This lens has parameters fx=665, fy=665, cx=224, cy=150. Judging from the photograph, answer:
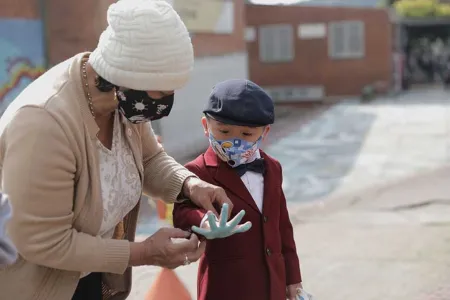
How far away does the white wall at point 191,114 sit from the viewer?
426 inches

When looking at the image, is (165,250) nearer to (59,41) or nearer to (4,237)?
(4,237)

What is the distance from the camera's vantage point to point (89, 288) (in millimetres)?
2338

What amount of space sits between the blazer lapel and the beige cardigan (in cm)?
61

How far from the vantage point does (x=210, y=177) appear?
2596 millimetres

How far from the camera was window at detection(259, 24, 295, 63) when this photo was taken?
22.4 m

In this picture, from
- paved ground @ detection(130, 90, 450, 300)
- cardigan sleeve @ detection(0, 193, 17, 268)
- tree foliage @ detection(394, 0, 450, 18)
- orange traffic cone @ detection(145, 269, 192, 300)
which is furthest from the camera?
tree foliage @ detection(394, 0, 450, 18)

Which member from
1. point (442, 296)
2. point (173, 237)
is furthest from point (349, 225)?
point (173, 237)

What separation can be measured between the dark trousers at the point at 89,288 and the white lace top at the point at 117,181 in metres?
0.19

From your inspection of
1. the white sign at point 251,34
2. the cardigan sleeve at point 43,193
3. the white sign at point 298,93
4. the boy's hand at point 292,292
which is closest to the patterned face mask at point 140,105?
the cardigan sleeve at point 43,193

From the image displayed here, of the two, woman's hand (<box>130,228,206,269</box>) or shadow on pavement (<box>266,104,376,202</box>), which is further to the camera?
shadow on pavement (<box>266,104,376,202</box>)

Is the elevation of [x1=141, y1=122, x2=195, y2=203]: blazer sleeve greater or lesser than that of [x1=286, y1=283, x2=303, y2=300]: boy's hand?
greater

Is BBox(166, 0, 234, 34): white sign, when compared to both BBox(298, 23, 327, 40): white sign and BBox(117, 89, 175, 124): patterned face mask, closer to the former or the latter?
BBox(117, 89, 175, 124): patterned face mask

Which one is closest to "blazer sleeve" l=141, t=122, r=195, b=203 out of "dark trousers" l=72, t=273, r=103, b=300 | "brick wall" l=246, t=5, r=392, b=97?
"dark trousers" l=72, t=273, r=103, b=300

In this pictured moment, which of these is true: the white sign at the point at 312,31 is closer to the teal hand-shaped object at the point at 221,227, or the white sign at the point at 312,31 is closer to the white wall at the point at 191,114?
the white wall at the point at 191,114
